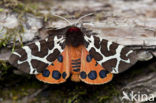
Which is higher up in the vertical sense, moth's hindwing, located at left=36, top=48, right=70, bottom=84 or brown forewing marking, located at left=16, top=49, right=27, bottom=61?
brown forewing marking, located at left=16, top=49, right=27, bottom=61

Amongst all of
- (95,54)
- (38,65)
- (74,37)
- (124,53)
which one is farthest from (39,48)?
(124,53)

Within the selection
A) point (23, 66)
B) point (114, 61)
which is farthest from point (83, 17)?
point (23, 66)

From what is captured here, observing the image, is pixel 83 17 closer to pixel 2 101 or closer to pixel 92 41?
pixel 92 41

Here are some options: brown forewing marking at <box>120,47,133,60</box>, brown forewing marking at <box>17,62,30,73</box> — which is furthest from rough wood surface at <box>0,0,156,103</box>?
brown forewing marking at <box>17,62,30,73</box>

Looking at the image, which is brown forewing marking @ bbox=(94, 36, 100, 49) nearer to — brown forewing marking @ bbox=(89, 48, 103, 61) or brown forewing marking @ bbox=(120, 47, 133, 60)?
brown forewing marking @ bbox=(89, 48, 103, 61)

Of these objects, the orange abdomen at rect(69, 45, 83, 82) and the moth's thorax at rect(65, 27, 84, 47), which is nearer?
the orange abdomen at rect(69, 45, 83, 82)

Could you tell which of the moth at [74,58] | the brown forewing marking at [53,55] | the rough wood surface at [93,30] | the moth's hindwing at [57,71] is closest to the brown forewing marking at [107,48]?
the moth at [74,58]
